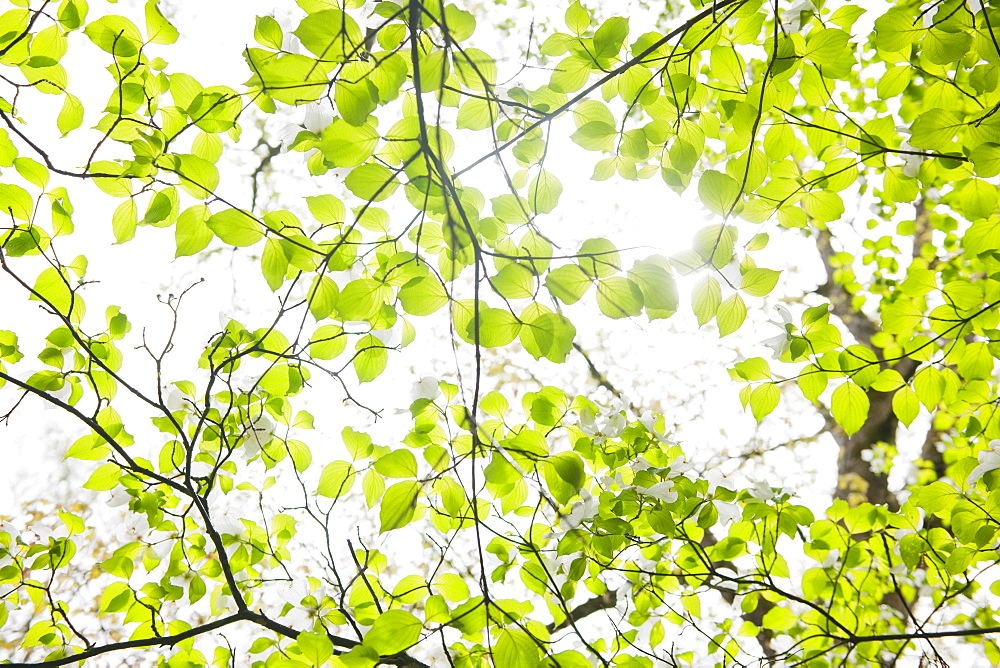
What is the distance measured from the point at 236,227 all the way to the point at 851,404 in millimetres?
1024

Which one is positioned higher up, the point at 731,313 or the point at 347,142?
the point at 347,142

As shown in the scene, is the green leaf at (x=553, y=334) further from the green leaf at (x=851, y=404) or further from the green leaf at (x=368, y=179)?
the green leaf at (x=851, y=404)

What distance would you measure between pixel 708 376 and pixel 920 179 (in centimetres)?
366

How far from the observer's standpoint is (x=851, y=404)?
961 mm

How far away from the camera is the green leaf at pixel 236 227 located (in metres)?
0.74

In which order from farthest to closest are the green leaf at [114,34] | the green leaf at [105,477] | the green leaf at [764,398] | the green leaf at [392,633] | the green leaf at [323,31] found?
the green leaf at [105,477] < the green leaf at [764,398] < the green leaf at [114,34] < the green leaf at [392,633] < the green leaf at [323,31]

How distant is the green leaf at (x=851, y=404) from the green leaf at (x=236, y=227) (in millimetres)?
961

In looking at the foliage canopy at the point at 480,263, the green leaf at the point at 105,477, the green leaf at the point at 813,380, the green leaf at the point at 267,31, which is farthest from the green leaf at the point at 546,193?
the green leaf at the point at 105,477

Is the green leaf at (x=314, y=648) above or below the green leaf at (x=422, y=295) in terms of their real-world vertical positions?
below

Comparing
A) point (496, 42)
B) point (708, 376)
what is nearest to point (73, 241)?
point (496, 42)

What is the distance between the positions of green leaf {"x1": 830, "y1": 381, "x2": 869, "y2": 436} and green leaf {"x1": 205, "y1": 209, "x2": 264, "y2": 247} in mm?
961

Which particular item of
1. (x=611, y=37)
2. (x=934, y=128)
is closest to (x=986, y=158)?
(x=934, y=128)

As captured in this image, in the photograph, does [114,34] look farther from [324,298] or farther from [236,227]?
[324,298]

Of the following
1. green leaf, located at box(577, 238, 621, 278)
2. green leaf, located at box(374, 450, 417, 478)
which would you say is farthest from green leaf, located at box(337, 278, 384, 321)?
green leaf, located at box(577, 238, 621, 278)
